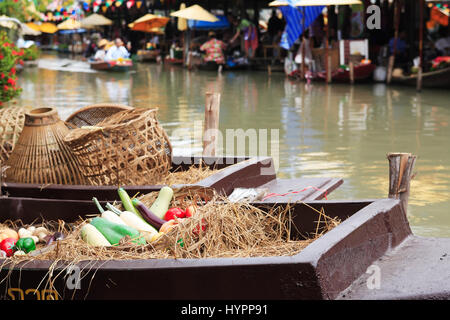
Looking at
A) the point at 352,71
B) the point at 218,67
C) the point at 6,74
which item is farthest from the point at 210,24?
the point at 6,74

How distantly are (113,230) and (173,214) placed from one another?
19.5 inches

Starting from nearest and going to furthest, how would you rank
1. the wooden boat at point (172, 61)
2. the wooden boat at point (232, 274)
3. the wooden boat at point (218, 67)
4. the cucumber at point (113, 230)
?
the wooden boat at point (232, 274) < the cucumber at point (113, 230) < the wooden boat at point (218, 67) < the wooden boat at point (172, 61)

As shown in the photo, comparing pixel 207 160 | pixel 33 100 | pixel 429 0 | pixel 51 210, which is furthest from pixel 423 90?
pixel 51 210

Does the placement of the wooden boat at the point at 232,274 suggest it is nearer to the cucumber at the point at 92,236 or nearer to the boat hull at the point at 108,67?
the cucumber at the point at 92,236

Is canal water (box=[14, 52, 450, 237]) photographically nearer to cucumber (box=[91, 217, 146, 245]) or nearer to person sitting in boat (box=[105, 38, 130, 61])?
cucumber (box=[91, 217, 146, 245])

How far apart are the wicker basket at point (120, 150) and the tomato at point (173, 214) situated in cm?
105

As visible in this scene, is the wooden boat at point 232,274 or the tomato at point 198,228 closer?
the wooden boat at point 232,274

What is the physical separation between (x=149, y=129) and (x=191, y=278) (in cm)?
247

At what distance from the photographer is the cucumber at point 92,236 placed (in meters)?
3.91

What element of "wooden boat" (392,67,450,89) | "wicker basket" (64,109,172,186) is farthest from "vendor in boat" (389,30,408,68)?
"wicker basket" (64,109,172,186)

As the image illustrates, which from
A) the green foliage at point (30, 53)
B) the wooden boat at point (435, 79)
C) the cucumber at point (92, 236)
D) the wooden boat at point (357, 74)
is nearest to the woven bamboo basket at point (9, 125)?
the cucumber at point (92, 236)

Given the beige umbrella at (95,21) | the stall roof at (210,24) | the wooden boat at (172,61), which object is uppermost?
the beige umbrella at (95,21)

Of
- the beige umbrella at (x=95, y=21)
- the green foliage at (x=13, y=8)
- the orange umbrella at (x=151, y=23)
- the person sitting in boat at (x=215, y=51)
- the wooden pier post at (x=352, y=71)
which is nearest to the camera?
the wooden pier post at (x=352, y=71)
